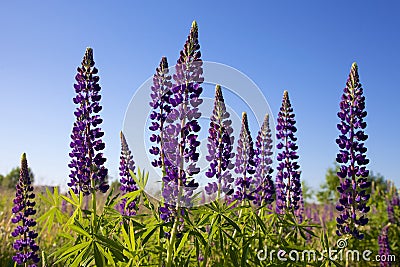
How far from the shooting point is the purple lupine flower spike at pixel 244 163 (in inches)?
178

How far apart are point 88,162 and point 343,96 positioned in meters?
2.92

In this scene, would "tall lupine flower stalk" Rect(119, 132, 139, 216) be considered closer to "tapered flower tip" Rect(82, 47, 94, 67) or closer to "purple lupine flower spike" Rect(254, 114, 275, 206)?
"tapered flower tip" Rect(82, 47, 94, 67)

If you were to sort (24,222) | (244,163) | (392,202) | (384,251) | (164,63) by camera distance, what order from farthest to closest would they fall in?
(392,202)
(384,251)
(244,163)
(24,222)
(164,63)

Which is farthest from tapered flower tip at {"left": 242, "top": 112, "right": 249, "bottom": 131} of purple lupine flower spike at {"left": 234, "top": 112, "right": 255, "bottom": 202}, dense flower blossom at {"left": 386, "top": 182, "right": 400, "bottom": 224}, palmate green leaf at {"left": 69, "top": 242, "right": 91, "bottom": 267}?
dense flower blossom at {"left": 386, "top": 182, "right": 400, "bottom": 224}

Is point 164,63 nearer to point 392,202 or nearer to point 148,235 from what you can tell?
point 148,235

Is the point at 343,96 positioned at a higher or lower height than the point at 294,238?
higher

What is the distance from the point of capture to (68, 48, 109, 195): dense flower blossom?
3852 mm

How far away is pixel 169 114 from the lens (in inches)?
147

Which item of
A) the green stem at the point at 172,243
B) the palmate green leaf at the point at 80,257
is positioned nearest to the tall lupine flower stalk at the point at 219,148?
the green stem at the point at 172,243

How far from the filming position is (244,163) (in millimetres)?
4652

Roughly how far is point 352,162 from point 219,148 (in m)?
1.67

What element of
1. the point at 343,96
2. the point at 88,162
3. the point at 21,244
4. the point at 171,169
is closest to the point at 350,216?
the point at 343,96

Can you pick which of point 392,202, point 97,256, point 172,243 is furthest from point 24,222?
point 392,202

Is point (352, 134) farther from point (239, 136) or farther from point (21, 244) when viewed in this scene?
point (21, 244)
